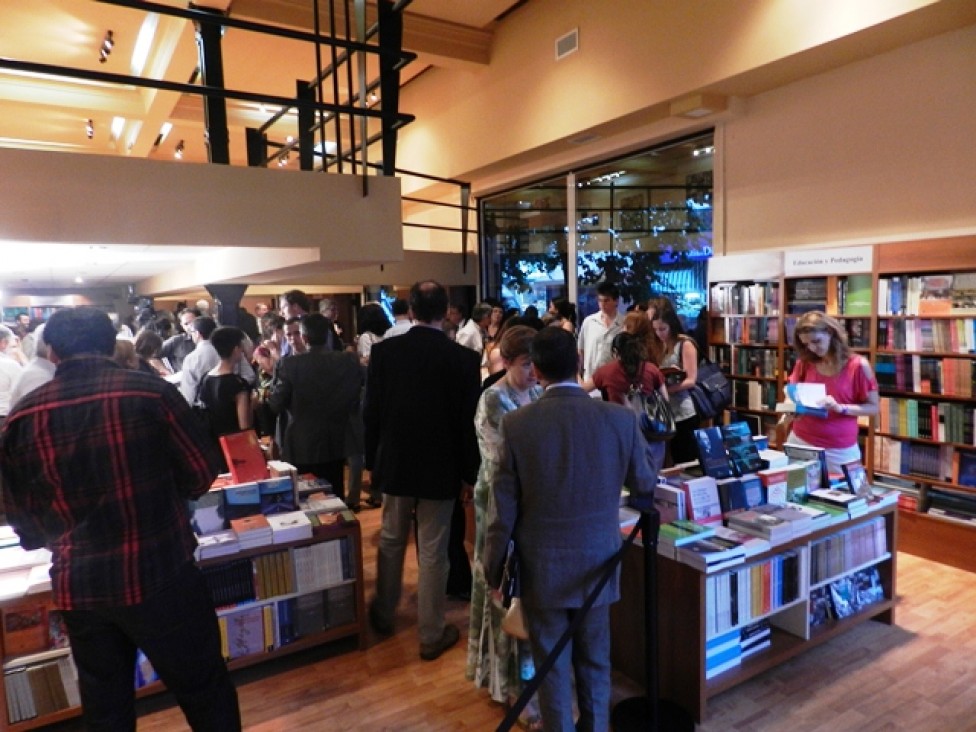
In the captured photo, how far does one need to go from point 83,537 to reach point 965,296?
16.2 ft

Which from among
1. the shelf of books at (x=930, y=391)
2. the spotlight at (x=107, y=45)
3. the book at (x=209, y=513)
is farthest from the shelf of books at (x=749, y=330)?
the spotlight at (x=107, y=45)

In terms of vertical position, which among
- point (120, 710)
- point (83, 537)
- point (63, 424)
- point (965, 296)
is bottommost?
point (120, 710)

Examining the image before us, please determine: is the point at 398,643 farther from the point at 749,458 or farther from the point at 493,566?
the point at 749,458

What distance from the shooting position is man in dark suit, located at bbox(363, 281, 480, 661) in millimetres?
3037

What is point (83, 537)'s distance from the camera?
188cm

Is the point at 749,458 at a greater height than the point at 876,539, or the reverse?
the point at 749,458

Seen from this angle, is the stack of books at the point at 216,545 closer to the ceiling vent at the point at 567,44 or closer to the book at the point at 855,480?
the book at the point at 855,480

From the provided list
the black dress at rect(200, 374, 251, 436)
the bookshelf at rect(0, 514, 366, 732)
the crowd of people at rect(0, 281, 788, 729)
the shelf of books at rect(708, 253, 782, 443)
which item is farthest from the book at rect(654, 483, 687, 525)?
the shelf of books at rect(708, 253, 782, 443)

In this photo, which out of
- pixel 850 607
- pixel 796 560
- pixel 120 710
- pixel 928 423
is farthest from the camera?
pixel 928 423

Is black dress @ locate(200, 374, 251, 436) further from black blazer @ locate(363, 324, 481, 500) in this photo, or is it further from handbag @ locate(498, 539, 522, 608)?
handbag @ locate(498, 539, 522, 608)

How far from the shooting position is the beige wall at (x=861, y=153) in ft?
14.3

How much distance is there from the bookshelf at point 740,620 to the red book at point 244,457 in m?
1.87

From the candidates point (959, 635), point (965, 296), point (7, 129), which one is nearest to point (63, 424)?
point (959, 635)

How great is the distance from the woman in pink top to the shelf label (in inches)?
49.3
